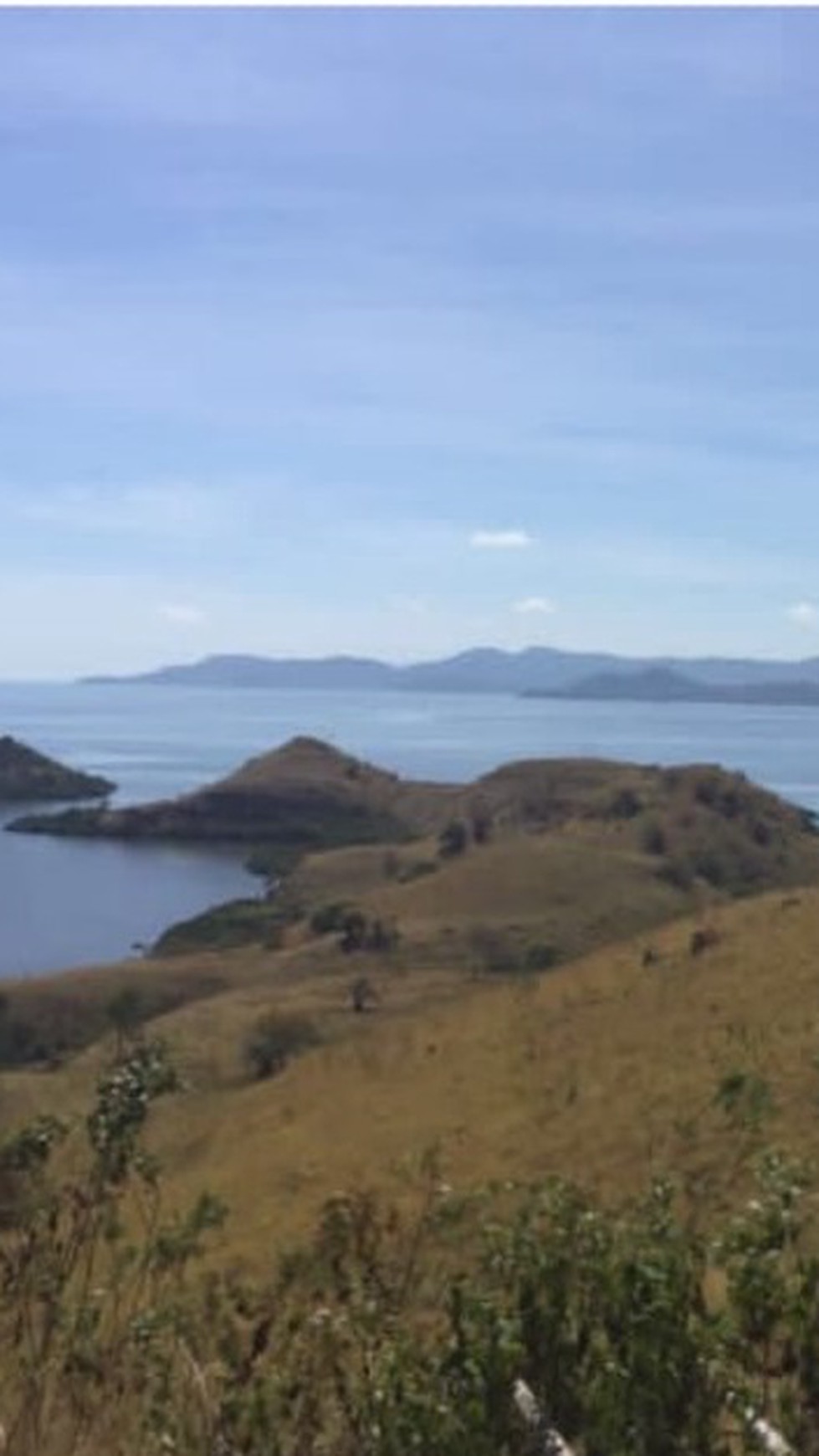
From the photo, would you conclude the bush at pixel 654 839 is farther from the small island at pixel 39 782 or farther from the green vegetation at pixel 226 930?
the small island at pixel 39 782

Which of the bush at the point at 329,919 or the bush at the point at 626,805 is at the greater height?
the bush at the point at 626,805

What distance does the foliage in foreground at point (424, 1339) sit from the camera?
4.02 meters

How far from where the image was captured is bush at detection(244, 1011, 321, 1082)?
28.3 m

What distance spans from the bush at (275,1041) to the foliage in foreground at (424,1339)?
21.2 metres

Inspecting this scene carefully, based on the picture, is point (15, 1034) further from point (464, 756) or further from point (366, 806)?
point (464, 756)

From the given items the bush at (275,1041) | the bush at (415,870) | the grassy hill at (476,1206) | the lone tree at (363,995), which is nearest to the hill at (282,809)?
the bush at (415,870)

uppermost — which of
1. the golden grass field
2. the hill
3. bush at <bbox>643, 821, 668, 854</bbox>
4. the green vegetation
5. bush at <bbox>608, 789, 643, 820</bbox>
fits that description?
the golden grass field

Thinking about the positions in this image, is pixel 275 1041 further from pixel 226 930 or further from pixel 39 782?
pixel 39 782

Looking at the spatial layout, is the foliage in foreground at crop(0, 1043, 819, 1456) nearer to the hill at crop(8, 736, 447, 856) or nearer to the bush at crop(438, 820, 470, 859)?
the bush at crop(438, 820, 470, 859)

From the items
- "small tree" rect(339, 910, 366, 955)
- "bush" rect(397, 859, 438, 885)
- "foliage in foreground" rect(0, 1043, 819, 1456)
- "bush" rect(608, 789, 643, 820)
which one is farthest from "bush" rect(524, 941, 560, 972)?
"foliage in foreground" rect(0, 1043, 819, 1456)

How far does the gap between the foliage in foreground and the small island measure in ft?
426

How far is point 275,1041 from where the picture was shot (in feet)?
99.9

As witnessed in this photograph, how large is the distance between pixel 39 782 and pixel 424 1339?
135 meters

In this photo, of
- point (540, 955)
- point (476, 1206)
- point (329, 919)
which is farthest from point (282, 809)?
point (476, 1206)
